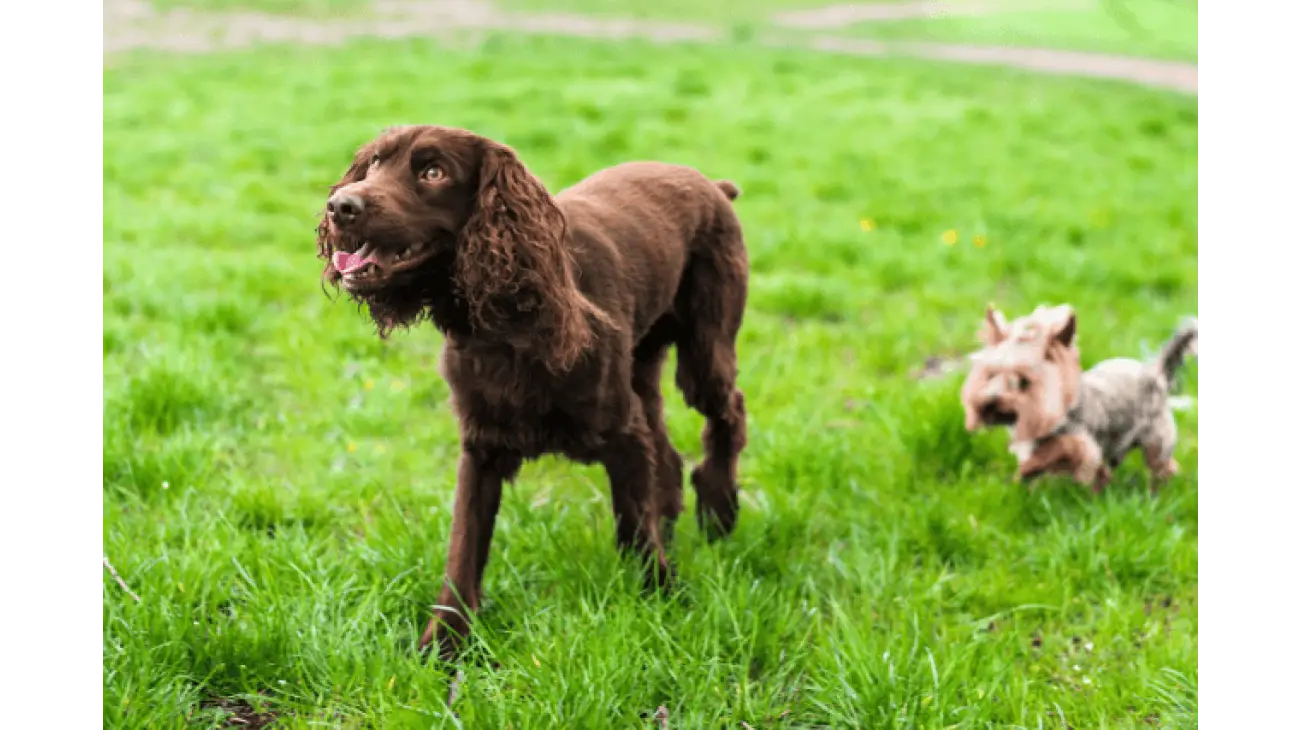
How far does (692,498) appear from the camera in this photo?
13.7 ft

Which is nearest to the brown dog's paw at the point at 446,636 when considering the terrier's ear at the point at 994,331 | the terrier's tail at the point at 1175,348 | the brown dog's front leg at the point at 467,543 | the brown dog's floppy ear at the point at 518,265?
the brown dog's front leg at the point at 467,543

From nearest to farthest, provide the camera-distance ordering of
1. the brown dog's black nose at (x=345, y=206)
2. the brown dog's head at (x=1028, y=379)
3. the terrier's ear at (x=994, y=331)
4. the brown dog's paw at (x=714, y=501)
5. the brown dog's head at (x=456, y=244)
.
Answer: the brown dog's black nose at (x=345, y=206)
the brown dog's head at (x=456, y=244)
the brown dog's paw at (x=714, y=501)
the brown dog's head at (x=1028, y=379)
the terrier's ear at (x=994, y=331)

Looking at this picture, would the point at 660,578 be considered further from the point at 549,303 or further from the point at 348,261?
the point at 348,261

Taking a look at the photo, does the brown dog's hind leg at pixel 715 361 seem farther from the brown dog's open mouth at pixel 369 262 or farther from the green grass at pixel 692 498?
the brown dog's open mouth at pixel 369 262

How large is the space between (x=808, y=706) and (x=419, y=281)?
4.77 ft

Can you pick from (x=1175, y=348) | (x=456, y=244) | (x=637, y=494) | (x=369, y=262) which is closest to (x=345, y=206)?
(x=369, y=262)

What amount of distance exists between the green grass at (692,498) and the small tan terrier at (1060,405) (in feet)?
0.46

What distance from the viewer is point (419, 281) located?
105 inches

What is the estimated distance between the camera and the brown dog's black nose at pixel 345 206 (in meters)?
2.37

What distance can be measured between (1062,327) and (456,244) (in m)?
2.47

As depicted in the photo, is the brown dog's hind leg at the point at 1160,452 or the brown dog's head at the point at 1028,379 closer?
the brown dog's head at the point at 1028,379

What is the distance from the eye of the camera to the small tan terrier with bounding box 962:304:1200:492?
403 cm

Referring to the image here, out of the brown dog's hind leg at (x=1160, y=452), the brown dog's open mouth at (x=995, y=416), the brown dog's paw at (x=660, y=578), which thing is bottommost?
the brown dog's paw at (x=660, y=578)

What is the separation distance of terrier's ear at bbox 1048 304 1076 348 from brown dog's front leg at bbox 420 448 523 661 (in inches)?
83.7
